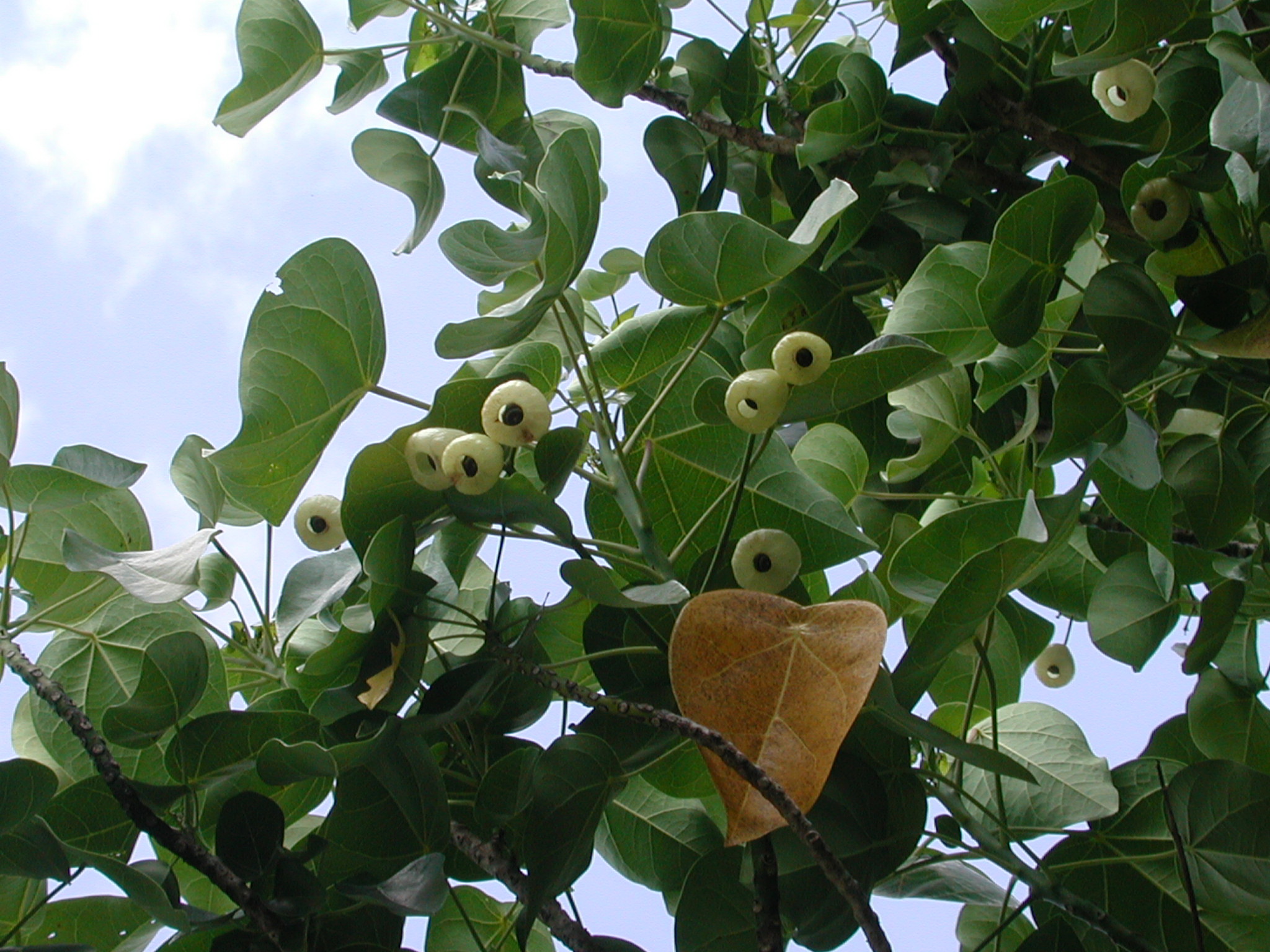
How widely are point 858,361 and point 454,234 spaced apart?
262 mm

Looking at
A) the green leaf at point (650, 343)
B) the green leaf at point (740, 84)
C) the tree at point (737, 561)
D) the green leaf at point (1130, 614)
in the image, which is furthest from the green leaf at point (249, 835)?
the green leaf at point (740, 84)

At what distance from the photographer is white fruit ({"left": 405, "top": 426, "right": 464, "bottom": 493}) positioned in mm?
612

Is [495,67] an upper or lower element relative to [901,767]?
upper

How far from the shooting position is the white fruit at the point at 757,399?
2.00 ft

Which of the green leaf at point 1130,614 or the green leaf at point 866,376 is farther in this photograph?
the green leaf at point 1130,614

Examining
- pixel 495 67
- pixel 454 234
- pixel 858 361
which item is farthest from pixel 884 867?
pixel 495 67

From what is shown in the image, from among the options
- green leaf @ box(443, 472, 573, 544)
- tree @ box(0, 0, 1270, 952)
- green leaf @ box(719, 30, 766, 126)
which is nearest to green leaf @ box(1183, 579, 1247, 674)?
tree @ box(0, 0, 1270, 952)

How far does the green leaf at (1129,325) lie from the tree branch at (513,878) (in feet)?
1.53

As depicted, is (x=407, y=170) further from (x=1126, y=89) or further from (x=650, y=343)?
(x=1126, y=89)

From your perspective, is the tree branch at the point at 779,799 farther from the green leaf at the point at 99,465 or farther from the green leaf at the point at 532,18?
the green leaf at the point at 532,18

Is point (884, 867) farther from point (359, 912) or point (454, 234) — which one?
point (454, 234)

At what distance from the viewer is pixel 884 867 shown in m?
0.65

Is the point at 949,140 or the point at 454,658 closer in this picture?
the point at 454,658

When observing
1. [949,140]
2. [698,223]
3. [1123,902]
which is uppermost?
[949,140]
